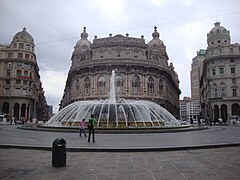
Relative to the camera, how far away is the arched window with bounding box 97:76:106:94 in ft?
170

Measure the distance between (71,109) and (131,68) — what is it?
31368mm

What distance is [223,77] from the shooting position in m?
54.1

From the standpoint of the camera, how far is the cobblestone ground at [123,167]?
530cm

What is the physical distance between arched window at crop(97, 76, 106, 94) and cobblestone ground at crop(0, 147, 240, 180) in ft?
144

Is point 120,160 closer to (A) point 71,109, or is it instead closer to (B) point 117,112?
(B) point 117,112

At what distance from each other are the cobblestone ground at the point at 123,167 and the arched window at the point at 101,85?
4403cm

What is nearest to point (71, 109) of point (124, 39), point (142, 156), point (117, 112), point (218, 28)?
point (117, 112)

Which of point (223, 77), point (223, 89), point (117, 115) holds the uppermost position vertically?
point (223, 77)

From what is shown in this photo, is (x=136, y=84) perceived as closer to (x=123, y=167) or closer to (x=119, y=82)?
(x=119, y=82)

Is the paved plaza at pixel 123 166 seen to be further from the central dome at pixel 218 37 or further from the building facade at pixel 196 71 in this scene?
the building facade at pixel 196 71

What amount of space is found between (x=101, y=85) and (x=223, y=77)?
27916 millimetres

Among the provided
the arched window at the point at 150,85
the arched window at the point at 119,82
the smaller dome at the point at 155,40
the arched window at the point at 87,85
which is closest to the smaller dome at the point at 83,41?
the smaller dome at the point at 155,40

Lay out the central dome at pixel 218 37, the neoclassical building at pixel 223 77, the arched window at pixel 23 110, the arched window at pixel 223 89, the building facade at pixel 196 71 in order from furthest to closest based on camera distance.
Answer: the building facade at pixel 196 71
the arched window at pixel 23 110
the central dome at pixel 218 37
the arched window at pixel 223 89
the neoclassical building at pixel 223 77

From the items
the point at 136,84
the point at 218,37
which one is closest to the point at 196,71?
the point at 218,37
